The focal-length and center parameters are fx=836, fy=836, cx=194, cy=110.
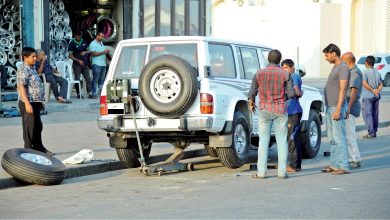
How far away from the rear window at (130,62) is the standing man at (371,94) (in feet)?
22.6

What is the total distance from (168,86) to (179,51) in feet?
2.34

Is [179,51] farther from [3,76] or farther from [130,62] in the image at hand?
[3,76]

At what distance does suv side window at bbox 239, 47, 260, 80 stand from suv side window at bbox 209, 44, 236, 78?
Result: 33cm

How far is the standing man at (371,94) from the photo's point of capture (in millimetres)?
18078

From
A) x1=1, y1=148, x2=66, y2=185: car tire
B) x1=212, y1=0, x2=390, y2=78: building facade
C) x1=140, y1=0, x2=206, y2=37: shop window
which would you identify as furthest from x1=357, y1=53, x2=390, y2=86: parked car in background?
x1=1, y1=148, x2=66, y2=185: car tire

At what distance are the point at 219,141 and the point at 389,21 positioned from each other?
39183 mm

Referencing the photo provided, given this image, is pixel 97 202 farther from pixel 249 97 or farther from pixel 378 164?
pixel 378 164

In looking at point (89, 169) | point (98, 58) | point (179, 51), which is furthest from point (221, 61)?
point (98, 58)

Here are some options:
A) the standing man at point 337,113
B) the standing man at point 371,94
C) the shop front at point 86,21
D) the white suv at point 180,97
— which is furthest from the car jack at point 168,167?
the shop front at point 86,21

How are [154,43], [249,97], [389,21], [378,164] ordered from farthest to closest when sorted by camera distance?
[389,21]
[378,164]
[154,43]
[249,97]

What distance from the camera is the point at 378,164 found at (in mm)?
13578

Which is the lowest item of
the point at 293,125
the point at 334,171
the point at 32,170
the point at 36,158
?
the point at 334,171

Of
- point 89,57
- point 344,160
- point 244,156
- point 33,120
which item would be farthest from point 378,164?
point 89,57

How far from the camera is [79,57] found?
936 inches
